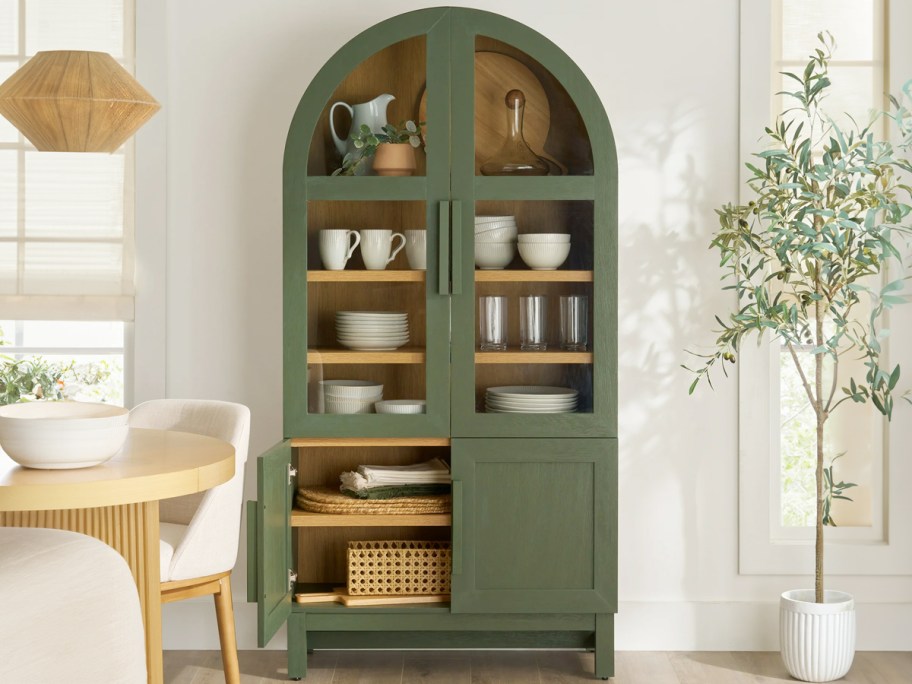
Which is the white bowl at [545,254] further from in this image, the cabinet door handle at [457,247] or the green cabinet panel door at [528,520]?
the green cabinet panel door at [528,520]

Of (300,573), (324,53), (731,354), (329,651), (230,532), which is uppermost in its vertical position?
(324,53)

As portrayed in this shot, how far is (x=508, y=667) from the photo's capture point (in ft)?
10.3

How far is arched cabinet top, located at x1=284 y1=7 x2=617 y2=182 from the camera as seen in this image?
9.58 feet

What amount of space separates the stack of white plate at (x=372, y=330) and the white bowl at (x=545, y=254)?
410 millimetres

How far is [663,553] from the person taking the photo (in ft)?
11.0

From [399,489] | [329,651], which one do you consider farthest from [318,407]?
A: [329,651]

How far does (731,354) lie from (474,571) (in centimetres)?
105

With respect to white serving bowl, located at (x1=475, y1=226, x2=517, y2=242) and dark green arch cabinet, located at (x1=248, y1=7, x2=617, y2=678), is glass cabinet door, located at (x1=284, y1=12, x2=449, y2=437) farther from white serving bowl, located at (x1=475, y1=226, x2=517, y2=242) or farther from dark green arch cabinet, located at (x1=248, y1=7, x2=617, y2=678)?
white serving bowl, located at (x1=475, y1=226, x2=517, y2=242)

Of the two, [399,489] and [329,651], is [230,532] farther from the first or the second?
[329,651]

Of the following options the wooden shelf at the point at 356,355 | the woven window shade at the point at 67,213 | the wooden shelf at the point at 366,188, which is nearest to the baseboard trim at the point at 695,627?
the wooden shelf at the point at 356,355

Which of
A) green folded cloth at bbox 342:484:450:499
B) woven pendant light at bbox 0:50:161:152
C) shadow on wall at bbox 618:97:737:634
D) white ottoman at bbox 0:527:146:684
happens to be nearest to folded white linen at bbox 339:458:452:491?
green folded cloth at bbox 342:484:450:499

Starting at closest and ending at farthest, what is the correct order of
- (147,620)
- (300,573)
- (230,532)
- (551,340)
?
1. (147,620)
2. (230,532)
3. (551,340)
4. (300,573)

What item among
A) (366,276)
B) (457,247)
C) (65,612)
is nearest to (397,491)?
(366,276)

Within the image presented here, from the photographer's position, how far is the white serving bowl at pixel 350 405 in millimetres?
2979
